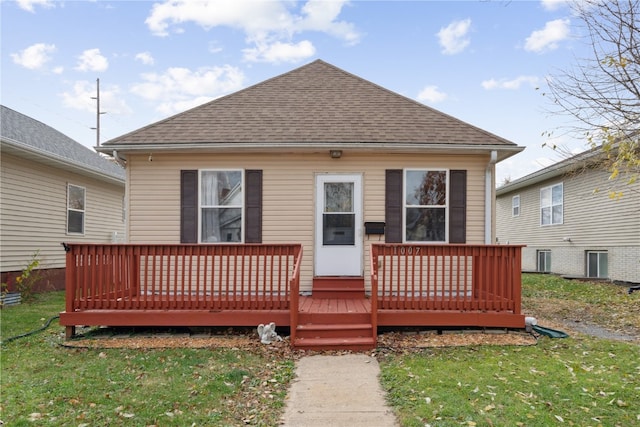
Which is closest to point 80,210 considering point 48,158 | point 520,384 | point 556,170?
point 48,158

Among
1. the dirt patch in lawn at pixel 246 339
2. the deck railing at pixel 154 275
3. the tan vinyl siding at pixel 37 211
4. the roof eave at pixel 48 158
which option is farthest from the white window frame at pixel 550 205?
the tan vinyl siding at pixel 37 211

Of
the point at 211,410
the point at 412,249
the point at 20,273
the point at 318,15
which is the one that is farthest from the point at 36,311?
the point at 318,15

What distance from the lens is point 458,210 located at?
274 inches

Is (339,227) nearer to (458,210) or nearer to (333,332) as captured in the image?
(458,210)

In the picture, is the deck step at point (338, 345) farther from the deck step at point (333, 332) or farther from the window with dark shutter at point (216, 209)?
the window with dark shutter at point (216, 209)

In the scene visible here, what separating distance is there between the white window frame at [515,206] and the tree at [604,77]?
9111 mm

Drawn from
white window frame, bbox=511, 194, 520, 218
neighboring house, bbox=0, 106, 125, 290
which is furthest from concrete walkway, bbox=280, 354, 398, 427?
white window frame, bbox=511, 194, 520, 218

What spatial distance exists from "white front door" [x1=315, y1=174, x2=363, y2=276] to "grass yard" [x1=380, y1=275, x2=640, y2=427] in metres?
2.41

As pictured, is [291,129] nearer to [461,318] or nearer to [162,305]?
[162,305]

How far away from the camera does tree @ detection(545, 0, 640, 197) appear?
6969mm

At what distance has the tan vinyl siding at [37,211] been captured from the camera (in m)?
8.92

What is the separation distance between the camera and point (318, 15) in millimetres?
11086

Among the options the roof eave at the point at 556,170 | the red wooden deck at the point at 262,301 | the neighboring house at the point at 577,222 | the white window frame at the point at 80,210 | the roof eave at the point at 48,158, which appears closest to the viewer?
the red wooden deck at the point at 262,301

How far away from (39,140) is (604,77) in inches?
514
